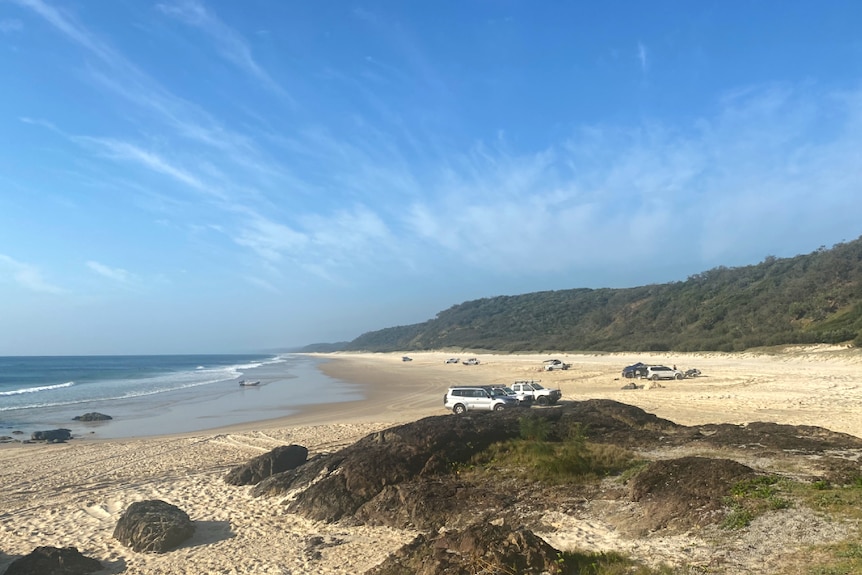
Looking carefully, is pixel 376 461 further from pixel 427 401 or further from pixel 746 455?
pixel 427 401

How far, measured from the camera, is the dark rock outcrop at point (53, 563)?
9.19 meters

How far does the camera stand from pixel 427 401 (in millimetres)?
38344

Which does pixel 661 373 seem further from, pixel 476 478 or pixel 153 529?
pixel 153 529

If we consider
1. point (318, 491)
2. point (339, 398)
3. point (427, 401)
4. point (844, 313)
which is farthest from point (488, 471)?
point (844, 313)

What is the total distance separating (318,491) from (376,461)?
1.39 meters

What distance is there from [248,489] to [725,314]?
7616cm

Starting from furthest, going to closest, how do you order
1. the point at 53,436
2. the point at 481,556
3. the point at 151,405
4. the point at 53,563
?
the point at 151,405
the point at 53,436
the point at 53,563
the point at 481,556

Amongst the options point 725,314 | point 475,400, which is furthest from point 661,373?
point 725,314

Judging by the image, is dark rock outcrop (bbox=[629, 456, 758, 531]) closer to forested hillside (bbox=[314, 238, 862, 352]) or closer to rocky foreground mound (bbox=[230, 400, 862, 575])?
rocky foreground mound (bbox=[230, 400, 862, 575])

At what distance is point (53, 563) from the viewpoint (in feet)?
30.9

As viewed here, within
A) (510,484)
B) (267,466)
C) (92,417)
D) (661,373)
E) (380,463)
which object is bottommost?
(92,417)

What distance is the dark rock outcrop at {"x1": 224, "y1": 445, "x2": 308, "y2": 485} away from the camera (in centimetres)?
1543

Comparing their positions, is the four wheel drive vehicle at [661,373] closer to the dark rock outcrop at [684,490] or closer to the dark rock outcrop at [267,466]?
the dark rock outcrop at [267,466]

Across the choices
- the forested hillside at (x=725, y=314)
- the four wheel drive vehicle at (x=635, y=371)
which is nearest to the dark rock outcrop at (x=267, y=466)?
the four wheel drive vehicle at (x=635, y=371)
